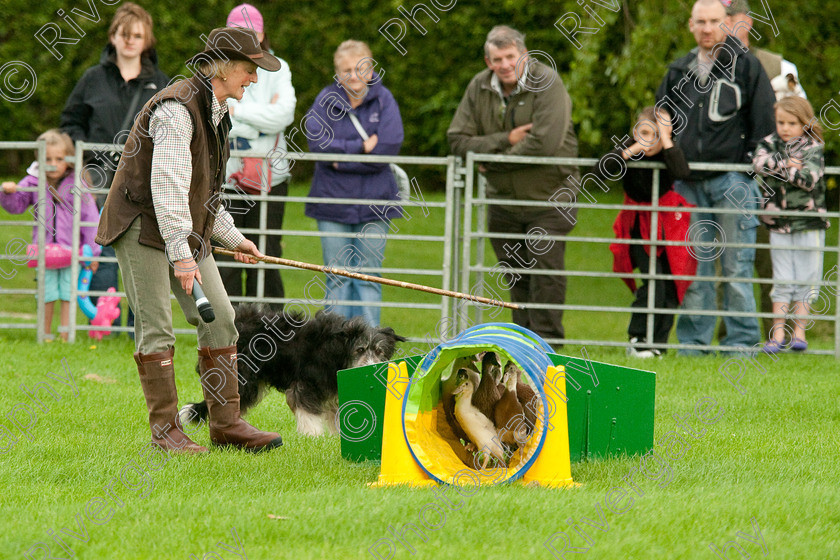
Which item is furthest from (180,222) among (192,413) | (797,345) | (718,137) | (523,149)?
(797,345)

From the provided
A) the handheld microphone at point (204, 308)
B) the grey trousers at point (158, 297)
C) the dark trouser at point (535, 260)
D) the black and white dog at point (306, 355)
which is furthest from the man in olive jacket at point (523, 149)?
the handheld microphone at point (204, 308)

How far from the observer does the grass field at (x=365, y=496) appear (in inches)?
138

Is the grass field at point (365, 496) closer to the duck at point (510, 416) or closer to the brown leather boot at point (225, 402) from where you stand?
the brown leather boot at point (225, 402)

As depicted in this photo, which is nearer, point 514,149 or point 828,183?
point 514,149

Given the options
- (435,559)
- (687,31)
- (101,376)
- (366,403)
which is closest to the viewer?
(435,559)

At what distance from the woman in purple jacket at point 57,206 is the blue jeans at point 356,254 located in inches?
76.9

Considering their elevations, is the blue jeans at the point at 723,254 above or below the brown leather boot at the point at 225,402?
above

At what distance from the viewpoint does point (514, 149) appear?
25.2 ft

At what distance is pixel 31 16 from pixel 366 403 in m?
11.8

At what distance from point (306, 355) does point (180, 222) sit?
1347 millimetres

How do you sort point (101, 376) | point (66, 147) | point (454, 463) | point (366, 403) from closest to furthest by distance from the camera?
point (454, 463), point (366, 403), point (101, 376), point (66, 147)

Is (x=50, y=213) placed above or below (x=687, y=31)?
below

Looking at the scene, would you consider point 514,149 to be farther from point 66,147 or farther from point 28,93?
point 28,93

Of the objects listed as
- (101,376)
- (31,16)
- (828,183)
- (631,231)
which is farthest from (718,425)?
(31,16)
